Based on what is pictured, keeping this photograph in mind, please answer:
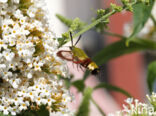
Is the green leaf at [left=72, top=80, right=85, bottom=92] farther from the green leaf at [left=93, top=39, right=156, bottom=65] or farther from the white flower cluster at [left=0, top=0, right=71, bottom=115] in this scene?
the white flower cluster at [left=0, top=0, right=71, bottom=115]

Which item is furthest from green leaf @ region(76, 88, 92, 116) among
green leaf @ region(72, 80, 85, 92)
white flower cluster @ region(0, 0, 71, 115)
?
white flower cluster @ region(0, 0, 71, 115)

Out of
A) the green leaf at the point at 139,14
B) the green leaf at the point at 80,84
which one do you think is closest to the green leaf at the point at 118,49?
the green leaf at the point at 80,84

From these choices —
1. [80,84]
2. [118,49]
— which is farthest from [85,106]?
[118,49]

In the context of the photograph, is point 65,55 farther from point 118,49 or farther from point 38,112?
point 118,49

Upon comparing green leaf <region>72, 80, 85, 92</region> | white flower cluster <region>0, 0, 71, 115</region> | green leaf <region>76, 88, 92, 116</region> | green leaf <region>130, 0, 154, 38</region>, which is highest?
green leaf <region>130, 0, 154, 38</region>

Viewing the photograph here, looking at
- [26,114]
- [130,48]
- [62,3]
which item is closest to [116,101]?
[62,3]

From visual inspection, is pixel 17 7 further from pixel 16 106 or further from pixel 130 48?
pixel 130 48
